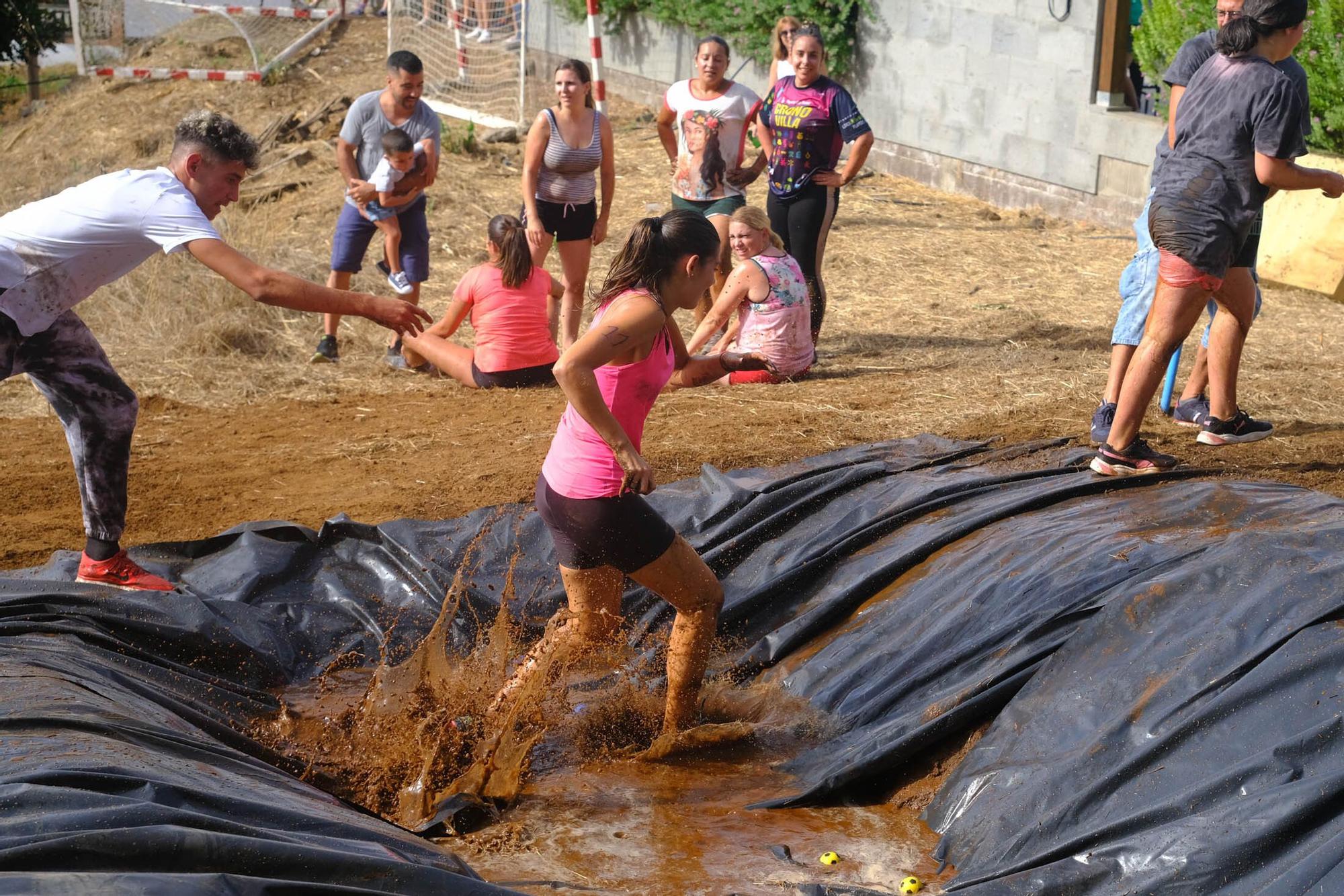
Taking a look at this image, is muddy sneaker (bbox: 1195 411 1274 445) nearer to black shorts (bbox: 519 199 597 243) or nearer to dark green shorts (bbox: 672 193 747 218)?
dark green shorts (bbox: 672 193 747 218)

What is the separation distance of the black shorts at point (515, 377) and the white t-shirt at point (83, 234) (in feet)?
10.9

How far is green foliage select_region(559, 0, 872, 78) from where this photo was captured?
Answer: 1414 cm

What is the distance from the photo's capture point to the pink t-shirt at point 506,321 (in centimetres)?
752

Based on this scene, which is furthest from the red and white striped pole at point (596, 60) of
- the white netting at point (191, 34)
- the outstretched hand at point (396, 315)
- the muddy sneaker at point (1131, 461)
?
the white netting at point (191, 34)

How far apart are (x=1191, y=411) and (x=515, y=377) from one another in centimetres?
369

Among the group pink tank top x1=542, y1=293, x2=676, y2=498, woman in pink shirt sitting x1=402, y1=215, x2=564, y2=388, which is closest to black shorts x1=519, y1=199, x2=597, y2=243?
woman in pink shirt sitting x1=402, y1=215, x2=564, y2=388

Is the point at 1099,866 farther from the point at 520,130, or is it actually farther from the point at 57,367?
the point at 520,130

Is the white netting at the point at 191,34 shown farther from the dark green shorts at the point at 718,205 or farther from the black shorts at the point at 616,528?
the black shorts at the point at 616,528

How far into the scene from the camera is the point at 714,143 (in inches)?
314

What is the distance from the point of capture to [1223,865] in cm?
289

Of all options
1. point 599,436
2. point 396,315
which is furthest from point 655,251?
point 396,315

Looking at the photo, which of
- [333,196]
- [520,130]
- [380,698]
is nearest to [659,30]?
[520,130]

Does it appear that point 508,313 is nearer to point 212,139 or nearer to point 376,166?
point 376,166

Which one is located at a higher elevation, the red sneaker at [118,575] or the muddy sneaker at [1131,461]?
the muddy sneaker at [1131,461]
